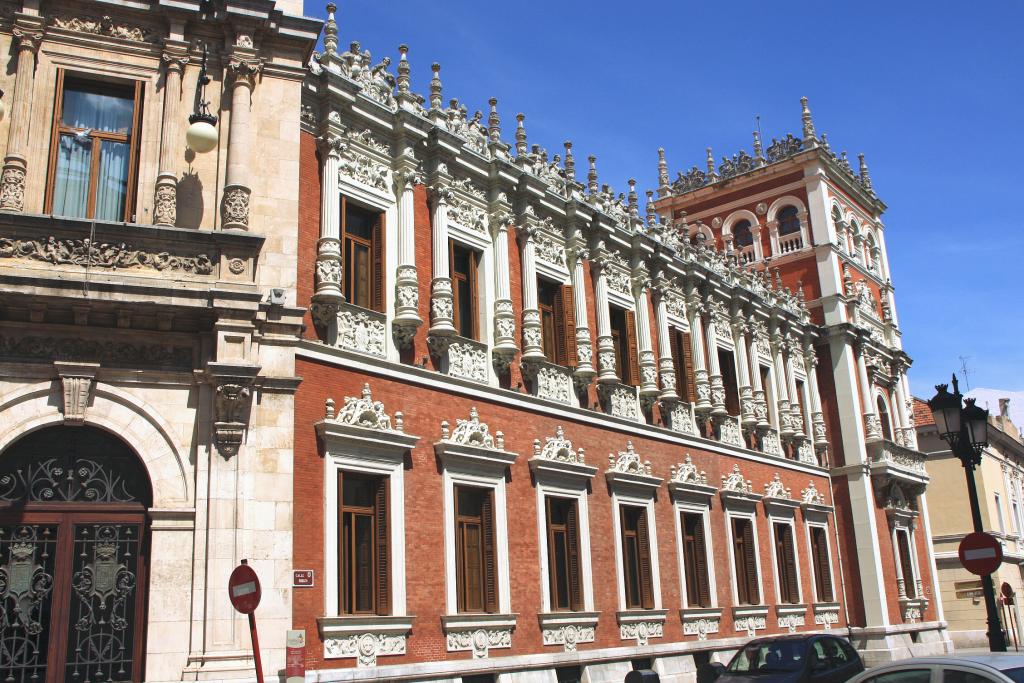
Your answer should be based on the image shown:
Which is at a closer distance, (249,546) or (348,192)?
(249,546)

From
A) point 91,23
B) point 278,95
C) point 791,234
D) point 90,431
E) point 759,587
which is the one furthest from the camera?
point 791,234

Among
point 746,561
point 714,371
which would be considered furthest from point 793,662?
point 714,371

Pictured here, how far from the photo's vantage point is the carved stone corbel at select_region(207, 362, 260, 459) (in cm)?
1326

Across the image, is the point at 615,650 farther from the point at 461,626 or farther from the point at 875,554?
the point at 875,554

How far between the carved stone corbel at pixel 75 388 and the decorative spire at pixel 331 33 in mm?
7301

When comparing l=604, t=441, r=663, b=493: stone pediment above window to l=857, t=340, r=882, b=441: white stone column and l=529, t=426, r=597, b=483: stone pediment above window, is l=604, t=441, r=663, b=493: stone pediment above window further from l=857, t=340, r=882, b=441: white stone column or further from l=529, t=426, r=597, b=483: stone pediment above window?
l=857, t=340, r=882, b=441: white stone column

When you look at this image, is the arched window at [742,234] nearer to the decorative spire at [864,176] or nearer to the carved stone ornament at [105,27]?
the decorative spire at [864,176]

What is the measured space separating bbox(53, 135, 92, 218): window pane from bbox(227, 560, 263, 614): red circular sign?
6163mm

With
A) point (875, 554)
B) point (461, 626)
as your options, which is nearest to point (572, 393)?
point (461, 626)

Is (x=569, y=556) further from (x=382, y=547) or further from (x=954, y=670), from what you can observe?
(x=954, y=670)

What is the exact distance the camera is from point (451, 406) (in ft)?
58.6

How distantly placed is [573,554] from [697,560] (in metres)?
5.37

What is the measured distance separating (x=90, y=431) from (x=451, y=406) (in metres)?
6.45

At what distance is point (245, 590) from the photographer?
423 inches
